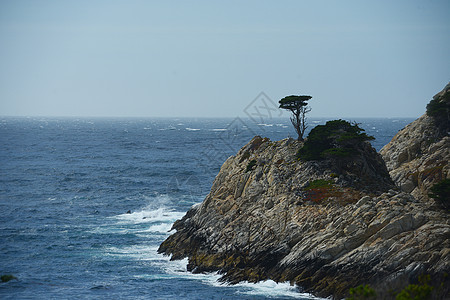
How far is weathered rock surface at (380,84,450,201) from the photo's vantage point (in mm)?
51250

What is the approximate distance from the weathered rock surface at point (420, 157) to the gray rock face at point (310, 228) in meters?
5.75

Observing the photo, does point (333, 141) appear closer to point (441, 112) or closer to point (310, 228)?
point (310, 228)

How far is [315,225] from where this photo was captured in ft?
129

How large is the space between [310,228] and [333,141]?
1325 centimetres

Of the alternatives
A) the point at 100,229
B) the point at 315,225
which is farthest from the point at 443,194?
the point at 100,229

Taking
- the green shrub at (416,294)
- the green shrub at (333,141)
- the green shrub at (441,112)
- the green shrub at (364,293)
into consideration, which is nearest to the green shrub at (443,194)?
the green shrub at (333,141)

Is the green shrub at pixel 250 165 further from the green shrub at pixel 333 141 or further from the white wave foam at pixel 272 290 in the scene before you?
the white wave foam at pixel 272 290

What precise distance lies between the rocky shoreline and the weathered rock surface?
0.66 ft

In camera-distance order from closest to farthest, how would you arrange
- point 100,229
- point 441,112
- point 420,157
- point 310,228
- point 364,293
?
point 364,293 < point 310,228 < point 420,157 < point 100,229 < point 441,112

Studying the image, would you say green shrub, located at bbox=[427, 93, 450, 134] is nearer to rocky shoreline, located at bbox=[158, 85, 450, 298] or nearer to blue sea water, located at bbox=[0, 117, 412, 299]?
rocky shoreline, located at bbox=[158, 85, 450, 298]

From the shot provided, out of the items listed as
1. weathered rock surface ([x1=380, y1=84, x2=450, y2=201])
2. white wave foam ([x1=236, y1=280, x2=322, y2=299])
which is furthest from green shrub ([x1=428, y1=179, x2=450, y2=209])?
white wave foam ([x1=236, y1=280, x2=322, y2=299])

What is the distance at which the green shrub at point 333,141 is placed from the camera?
47172 mm

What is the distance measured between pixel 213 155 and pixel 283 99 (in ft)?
274

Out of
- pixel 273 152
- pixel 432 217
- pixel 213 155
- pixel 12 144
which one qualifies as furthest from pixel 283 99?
pixel 12 144
